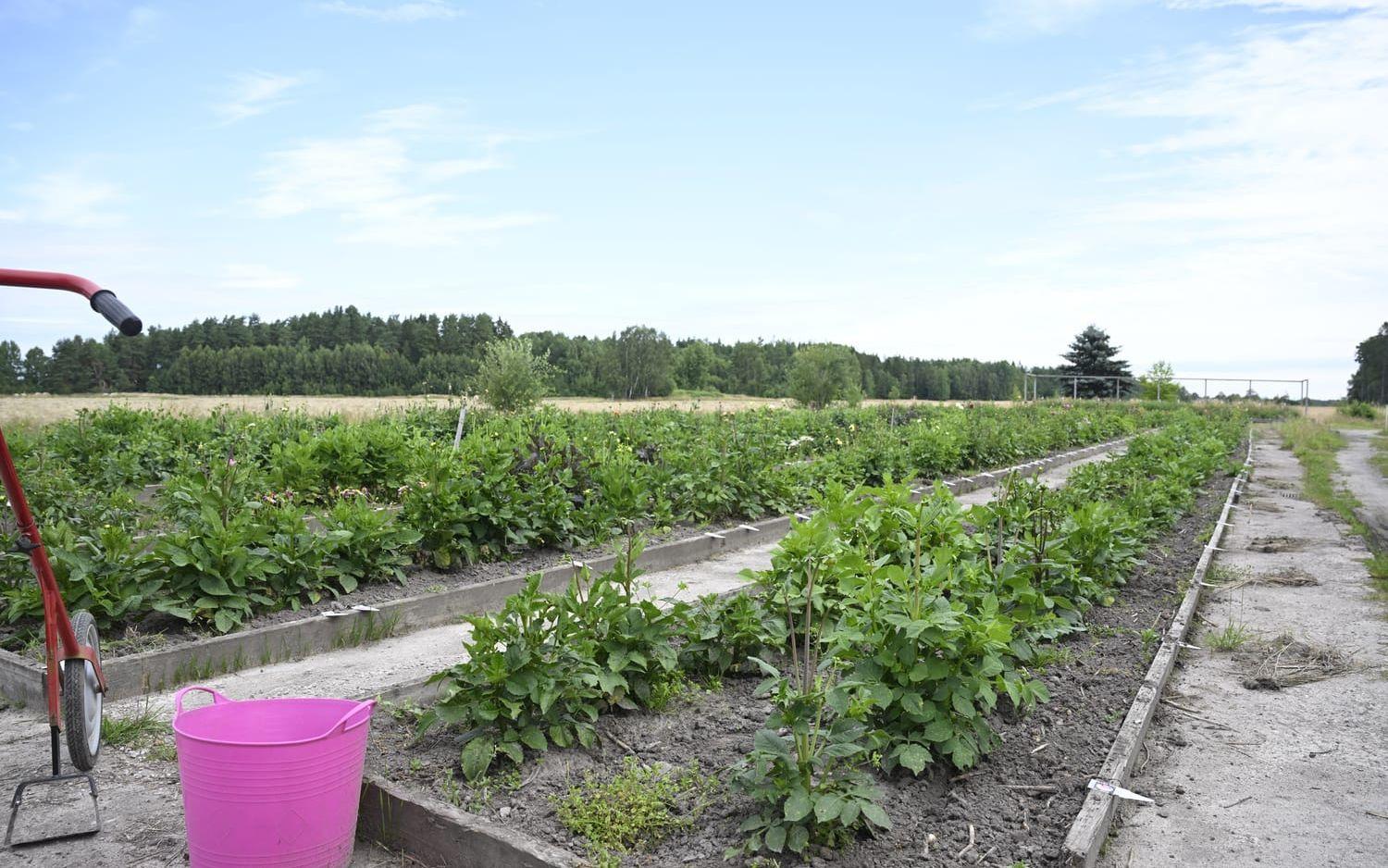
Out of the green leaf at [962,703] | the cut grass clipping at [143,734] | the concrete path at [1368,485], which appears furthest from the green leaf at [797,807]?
the concrete path at [1368,485]

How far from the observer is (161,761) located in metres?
3.60

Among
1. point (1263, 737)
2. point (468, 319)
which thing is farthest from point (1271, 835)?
point (468, 319)

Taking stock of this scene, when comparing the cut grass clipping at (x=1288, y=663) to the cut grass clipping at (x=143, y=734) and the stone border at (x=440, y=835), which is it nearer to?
the stone border at (x=440, y=835)

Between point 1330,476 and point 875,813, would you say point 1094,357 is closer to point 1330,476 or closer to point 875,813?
point 1330,476

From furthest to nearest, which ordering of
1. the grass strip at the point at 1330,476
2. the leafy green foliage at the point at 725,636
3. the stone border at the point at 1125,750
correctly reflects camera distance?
the grass strip at the point at 1330,476 → the leafy green foliage at the point at 725,636 → the stone border at the point at 1125,750

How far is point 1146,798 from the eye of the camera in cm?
333

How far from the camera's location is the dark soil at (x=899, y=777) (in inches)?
110

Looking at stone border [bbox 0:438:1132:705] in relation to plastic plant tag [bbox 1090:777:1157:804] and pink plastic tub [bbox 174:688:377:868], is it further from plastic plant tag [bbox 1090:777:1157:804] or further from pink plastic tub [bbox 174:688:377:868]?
plastic plant tag [bbox 1090:777:1157:804]

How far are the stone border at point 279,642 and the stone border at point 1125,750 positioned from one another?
133cm

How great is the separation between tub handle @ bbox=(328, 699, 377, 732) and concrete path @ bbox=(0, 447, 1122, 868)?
0.60m

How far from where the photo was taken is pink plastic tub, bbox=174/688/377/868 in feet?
8.18

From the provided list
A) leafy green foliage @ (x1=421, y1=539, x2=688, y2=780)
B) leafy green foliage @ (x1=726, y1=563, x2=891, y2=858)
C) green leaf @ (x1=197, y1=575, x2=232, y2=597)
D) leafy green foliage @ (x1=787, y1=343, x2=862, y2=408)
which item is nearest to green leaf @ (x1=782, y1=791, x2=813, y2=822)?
leafy green foliage @ (x1=726, y1=563, x2=891, y2=858)

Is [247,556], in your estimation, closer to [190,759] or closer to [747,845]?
[190,759]

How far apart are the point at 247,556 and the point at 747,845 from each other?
Result: 12.2ft
